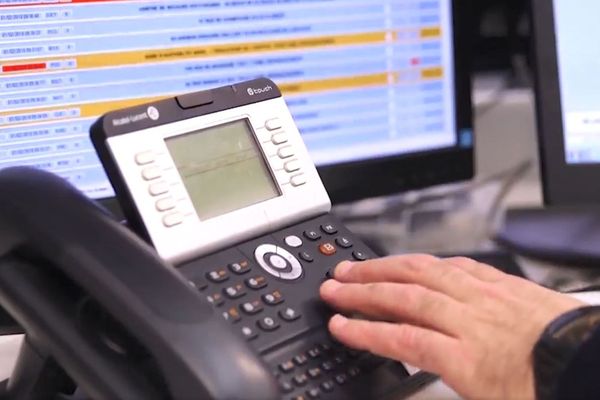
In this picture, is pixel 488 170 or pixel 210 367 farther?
pixel 488 170

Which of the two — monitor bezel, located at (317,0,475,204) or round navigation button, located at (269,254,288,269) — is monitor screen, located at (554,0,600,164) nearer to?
monitor bezel, located at (317,0,475,204)

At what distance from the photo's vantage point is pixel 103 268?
410 mm

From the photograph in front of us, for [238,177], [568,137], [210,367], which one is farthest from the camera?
[568,137]

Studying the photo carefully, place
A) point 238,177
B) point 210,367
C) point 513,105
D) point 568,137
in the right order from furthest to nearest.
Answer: point 513,105, point 568,137, point 238,177, point 210,367

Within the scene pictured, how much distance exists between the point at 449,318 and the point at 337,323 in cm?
6

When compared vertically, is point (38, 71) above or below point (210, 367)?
above

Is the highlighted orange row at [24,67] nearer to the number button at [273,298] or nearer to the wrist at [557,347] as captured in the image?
the number button at [273,298]

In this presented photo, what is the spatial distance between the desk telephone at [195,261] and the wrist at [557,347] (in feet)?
0.29

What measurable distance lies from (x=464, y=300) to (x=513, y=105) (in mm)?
579

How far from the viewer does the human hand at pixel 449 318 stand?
17.3 inches

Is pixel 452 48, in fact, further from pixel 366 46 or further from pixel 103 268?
pixel 103 268

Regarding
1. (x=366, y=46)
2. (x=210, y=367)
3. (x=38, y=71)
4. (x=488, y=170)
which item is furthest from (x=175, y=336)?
(x=488, y=170)

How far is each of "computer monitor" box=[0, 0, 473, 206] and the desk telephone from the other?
0.14m

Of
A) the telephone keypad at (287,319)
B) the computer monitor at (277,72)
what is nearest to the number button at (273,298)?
the telephone keypad at (287,319)
